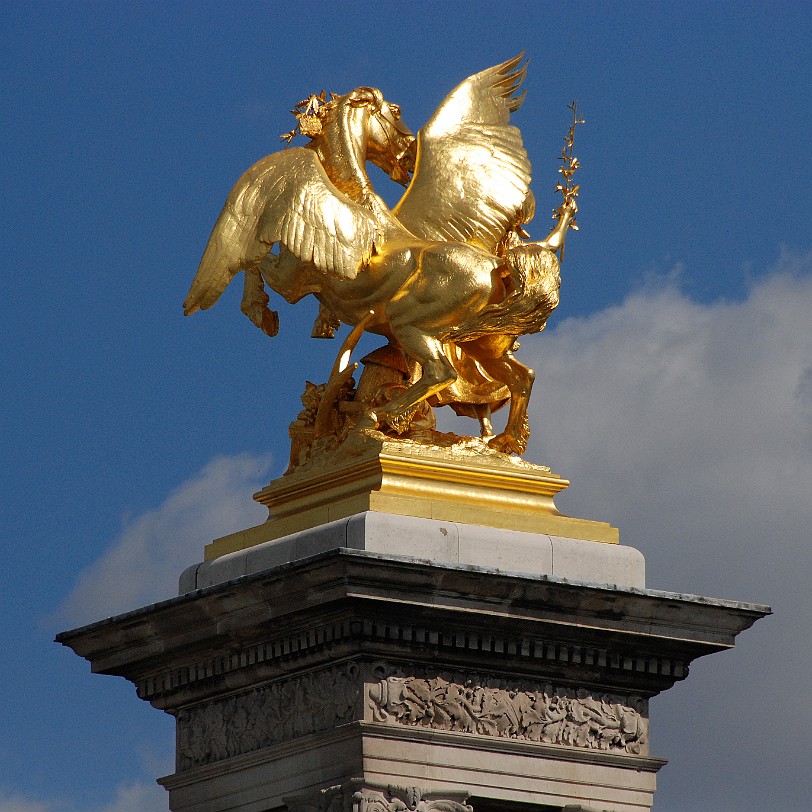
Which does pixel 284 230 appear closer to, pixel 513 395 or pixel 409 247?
pixel 409 247

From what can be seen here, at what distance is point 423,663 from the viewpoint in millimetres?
22094

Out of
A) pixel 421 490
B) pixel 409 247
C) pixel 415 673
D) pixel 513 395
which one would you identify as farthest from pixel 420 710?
pixel 409 247

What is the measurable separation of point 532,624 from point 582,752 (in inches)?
45.5

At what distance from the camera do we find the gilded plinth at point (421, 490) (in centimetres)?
2261

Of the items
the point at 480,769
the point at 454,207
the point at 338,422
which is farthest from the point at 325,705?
the point at 454,207

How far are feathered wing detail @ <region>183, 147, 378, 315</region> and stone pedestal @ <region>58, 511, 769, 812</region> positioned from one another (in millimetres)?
2320

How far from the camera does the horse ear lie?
969 inches

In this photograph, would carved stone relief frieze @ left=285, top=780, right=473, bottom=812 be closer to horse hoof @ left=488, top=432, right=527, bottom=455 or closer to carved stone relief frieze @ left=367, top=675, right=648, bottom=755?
carved stone relief frieze @ left=367, top=675, right=648, bottom=755

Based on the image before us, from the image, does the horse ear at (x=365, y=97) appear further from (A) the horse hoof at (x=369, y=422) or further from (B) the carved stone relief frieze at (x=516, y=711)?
(B) the carved stone relief frieze at (x=516, y=711)

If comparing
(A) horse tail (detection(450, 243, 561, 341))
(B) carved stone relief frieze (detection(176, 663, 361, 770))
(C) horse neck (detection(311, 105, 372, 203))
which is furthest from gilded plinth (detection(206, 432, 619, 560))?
(C) horse neck (detection(311, 105, 372, 203))

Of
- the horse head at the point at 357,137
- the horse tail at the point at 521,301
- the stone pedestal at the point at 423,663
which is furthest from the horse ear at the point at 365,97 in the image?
the stone pedestal at the point at 423,663

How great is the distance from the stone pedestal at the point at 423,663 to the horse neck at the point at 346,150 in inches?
131

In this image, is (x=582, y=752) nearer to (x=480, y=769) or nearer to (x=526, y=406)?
(x=480, y=769)

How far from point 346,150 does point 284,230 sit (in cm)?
119
